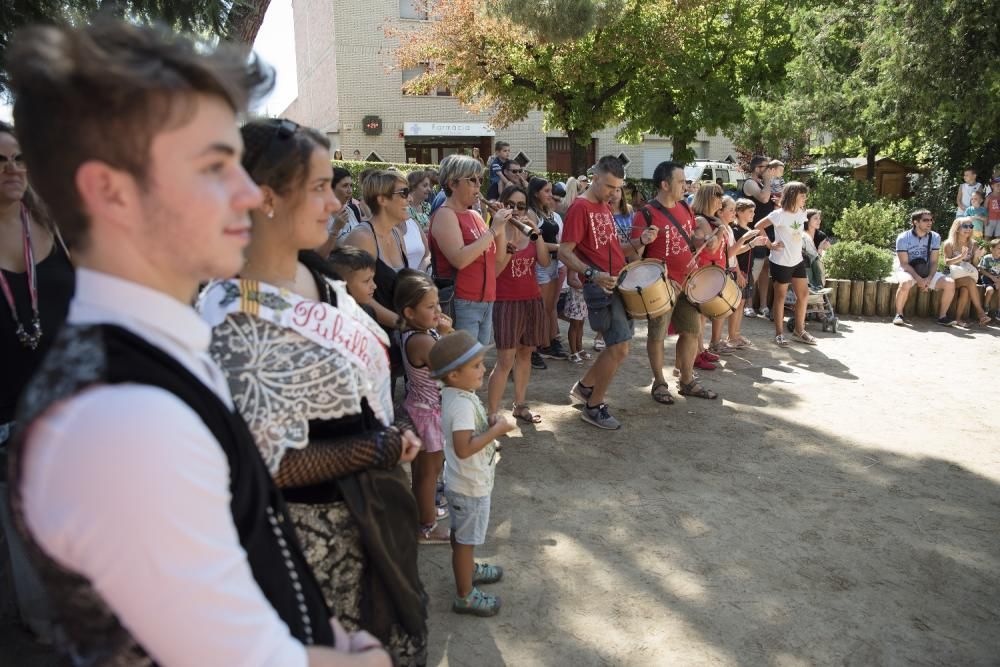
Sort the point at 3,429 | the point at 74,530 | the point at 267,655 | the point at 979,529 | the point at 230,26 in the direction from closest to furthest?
the point at 74,530 → the point at 267,655 → the point at 3,429 → the point at 979,529 → the point at 230,26

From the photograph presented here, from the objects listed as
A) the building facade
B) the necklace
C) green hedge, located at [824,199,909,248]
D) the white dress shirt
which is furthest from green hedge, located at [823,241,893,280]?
the building facade

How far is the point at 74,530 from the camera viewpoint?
0.78 metres

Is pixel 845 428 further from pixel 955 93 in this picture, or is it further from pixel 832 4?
pixel 832 4

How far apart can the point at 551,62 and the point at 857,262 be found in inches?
456

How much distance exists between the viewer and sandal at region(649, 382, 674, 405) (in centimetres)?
596

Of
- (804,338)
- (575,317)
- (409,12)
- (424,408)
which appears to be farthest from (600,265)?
(409,12)

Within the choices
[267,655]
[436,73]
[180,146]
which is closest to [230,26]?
[180,146]

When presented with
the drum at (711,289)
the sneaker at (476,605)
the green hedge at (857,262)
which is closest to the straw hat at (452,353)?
the sneaker at (476,605)

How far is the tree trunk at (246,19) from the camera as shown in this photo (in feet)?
17.0

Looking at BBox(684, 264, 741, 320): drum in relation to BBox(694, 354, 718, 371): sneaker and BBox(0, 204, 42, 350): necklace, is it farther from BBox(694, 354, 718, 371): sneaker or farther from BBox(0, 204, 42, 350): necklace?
BBox(0, 204, 42, 350): necklace

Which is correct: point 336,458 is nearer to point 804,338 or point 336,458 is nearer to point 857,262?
point 804,338

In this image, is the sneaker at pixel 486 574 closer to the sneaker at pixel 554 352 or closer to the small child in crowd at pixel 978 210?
the sneaker at pixel 554 352

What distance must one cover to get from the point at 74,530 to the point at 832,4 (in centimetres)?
2121

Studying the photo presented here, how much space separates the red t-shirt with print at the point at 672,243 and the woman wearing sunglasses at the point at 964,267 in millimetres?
4873
